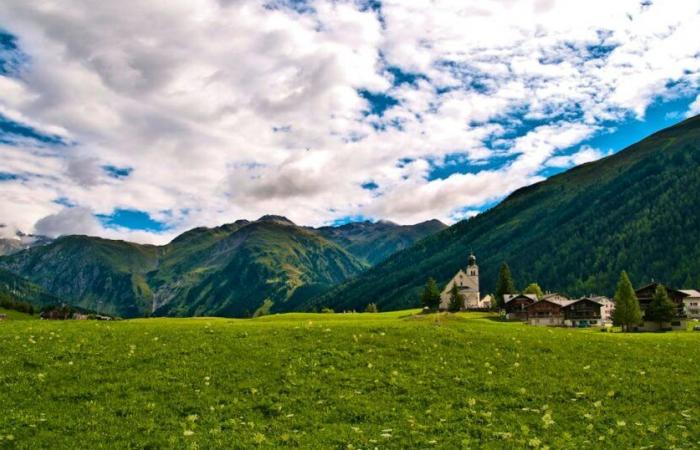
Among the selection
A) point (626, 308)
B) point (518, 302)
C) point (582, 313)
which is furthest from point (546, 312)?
point (626, 308)

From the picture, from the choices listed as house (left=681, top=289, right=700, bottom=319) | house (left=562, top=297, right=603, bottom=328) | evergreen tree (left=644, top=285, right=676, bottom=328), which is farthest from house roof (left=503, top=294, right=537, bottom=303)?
house (left=681, top=289, right=700, bottom=319)

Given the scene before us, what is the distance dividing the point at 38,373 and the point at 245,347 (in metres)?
10.8

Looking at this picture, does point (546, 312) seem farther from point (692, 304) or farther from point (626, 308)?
point (692, 304)

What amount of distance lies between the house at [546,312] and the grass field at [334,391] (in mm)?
123283

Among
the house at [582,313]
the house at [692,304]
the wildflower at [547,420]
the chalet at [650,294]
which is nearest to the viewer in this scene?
the wildflower at [547,420]

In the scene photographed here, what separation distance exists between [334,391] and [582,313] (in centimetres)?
15152

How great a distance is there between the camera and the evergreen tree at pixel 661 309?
116000 millimetres

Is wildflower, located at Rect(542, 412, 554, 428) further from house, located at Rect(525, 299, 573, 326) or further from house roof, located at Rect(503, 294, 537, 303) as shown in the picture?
house roof, located at Rect(503, 294, 537, 303)

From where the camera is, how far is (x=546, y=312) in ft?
506

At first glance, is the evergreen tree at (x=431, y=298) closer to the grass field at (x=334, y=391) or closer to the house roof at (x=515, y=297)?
the house roof at (x=515, y=297)

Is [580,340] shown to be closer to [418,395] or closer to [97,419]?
[418,395]

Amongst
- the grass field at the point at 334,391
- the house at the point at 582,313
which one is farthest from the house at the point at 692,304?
the grass field at the point at 334,391

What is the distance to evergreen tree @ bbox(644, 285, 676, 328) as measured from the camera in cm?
11600

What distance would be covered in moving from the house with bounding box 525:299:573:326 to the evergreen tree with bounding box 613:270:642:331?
4059 centimetres
